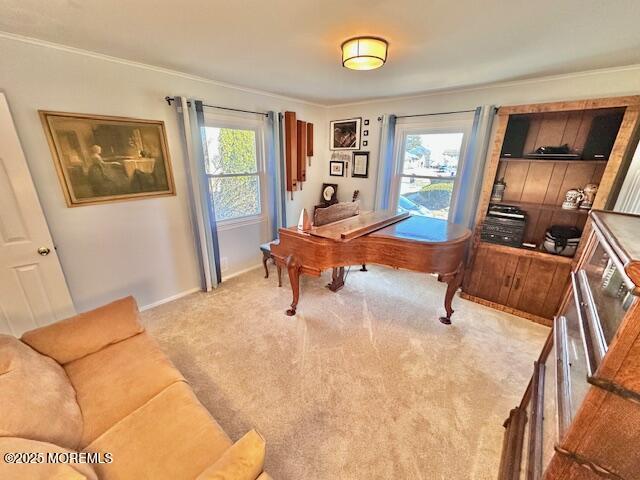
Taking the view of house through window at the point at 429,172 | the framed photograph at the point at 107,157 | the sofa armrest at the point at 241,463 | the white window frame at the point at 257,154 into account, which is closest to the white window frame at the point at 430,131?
the view of house through window at the point at 429,172

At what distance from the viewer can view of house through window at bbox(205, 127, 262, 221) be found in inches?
121

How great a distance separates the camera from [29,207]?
1.92 m

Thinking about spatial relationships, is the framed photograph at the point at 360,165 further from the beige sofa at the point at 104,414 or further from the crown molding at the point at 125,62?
the beige sofa at the point at 104,414

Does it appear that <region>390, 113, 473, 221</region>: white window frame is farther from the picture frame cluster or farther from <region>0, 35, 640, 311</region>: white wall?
the picture frame cluster

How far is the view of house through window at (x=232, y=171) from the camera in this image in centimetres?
308

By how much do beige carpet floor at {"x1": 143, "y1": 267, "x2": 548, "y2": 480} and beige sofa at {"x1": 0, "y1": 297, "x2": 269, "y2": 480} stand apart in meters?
0.55

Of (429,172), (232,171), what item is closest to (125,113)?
(232,171)

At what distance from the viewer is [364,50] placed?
1726mm

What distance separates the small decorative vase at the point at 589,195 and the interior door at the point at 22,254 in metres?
4.70

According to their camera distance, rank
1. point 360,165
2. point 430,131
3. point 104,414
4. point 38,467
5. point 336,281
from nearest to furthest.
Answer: point 38,467, point 104,414, point 336,281, point 430,131, point 360,165

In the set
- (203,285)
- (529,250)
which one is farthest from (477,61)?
(203,285)

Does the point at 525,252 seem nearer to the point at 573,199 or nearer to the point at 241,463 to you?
the point at 573,199

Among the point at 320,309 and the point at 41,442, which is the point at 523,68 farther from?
the point at 41,442

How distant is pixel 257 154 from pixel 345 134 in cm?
150
